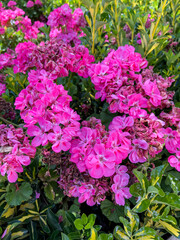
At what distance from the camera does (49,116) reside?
2.64ft

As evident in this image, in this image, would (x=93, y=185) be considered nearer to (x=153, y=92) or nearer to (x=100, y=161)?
(x=100, y=161)

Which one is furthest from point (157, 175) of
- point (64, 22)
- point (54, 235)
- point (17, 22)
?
point (17, 22)

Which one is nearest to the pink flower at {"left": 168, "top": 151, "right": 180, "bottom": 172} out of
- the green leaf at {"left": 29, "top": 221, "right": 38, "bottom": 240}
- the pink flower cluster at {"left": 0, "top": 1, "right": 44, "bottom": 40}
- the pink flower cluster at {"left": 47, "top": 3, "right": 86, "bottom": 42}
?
the green leaf at {"left": 29, "top": 221, "right": 38, "bottom": 240}

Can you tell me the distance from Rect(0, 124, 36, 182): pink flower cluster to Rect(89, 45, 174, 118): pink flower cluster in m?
0.38

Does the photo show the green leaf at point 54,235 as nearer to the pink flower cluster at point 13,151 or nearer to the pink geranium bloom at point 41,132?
the pink flower cluster at point 13,151

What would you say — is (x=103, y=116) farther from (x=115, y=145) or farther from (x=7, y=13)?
(x=7, y=13)

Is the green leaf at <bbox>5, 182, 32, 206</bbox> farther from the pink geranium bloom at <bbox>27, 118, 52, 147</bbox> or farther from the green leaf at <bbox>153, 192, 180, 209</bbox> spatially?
the green leaf at <bbox>153, 192, 180, 209</bbox>

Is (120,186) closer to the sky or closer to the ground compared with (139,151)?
closer to the ground

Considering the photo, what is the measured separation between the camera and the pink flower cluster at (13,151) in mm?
792

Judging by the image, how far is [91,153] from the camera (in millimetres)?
755

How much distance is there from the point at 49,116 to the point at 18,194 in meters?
0.45

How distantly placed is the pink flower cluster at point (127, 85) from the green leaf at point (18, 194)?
540 mm

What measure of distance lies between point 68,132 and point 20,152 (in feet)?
0.67

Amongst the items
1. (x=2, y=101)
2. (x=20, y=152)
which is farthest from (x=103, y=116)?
(x=2, y=101)
